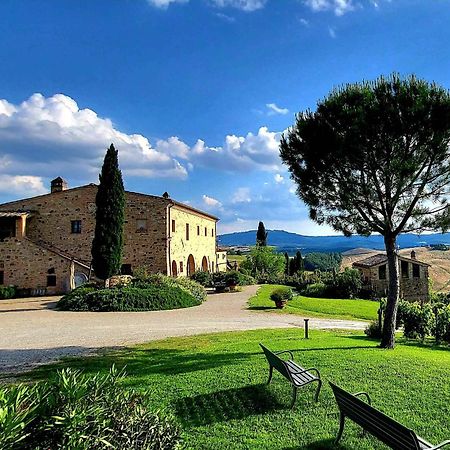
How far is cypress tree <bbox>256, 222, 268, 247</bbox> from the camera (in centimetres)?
5066

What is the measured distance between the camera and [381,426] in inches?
160

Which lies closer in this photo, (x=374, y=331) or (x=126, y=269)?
(x=374, y=331)

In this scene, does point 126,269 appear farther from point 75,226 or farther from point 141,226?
point 75,226

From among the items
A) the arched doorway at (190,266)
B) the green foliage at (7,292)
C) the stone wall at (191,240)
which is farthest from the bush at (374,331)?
the arched doorway at (190,266)

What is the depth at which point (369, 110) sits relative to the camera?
10094mm

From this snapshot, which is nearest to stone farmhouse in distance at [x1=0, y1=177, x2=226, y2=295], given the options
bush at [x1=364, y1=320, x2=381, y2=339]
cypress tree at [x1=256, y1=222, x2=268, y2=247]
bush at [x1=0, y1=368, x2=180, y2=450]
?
bush at [x1=364, y1=320, x2=381, y2=339]

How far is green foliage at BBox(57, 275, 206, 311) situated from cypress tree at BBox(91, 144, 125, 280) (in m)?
1.53

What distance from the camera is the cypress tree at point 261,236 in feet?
166

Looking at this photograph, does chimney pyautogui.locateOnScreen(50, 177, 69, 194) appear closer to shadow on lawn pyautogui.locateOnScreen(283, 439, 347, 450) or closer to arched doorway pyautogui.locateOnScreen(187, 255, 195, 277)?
arched doorway pyautogui.locateOnScreen(187, 255, 195, 277)

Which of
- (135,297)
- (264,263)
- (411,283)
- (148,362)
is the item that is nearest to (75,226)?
(135,297)

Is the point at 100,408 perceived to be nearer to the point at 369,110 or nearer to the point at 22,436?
the point at 22,436

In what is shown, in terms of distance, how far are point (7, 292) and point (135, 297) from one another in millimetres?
10645

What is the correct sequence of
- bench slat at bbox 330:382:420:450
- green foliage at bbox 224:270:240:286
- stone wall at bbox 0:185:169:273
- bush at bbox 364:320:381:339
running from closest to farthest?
bench slat at bbox 330:382:420:450 < bush at bbox 364:320:381:339 < stone wall at bbox 0:185:169:273 < green foliage at bbox 224:270:240:286

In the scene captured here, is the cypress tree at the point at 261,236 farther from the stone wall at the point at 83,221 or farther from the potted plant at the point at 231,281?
the stone wall at the point at 83,221
